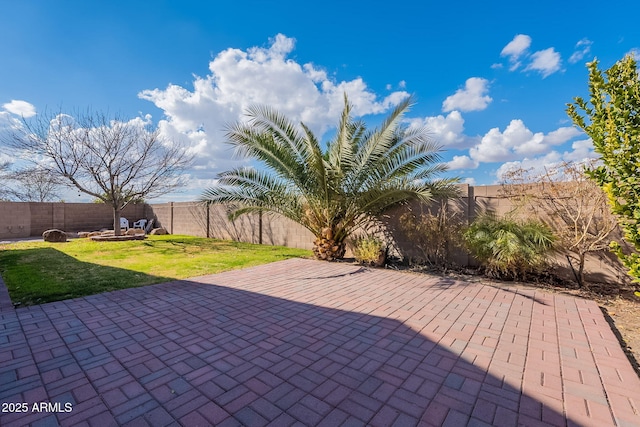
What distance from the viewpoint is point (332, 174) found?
831 cm

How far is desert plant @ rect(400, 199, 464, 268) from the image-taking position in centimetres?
780

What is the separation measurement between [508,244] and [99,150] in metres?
17.3

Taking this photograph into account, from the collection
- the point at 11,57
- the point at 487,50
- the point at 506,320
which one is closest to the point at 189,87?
the point at 11,57

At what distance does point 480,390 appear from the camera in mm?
2537

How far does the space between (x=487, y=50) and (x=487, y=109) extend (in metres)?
2.00

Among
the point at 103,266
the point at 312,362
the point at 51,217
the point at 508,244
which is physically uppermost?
the point at 51,217

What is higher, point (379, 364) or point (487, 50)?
point (487, 50)

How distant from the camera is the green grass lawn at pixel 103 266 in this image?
5660mm

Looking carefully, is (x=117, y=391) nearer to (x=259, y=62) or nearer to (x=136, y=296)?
(x=136, y=296)

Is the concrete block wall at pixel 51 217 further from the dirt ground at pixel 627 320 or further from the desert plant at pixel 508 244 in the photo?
the dirt ground at pixel 627 320

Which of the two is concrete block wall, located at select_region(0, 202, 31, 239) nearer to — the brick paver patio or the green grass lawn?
the green grass lawn

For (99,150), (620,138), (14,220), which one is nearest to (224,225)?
(99,150)

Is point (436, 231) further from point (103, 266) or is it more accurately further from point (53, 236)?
point (53, 236)

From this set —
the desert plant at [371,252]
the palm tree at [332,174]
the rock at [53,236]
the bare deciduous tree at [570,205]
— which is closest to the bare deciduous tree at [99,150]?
the rock at [53,236]
